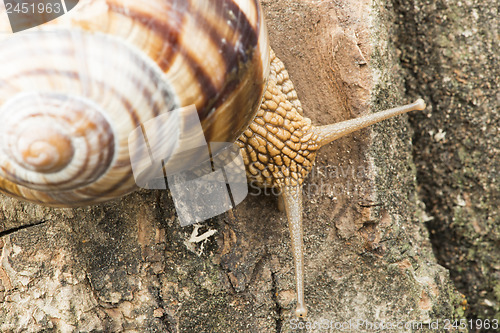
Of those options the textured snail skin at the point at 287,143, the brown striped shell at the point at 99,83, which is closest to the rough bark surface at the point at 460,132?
the textured snail skin at the point at 287,143

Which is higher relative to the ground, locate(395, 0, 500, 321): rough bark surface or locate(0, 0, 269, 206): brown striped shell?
locate(0, 0, 269, 206): brown striped shell

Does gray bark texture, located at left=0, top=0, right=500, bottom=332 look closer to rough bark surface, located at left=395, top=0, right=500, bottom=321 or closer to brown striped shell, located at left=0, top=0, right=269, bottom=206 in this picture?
rough bark surface, located at left=395, top=0, right=500, bottom=321

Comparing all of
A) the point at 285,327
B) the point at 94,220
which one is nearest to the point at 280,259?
the point at 285,327

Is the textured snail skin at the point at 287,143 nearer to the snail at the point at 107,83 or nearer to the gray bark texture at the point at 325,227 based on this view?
the gray bark texture at the point at 325,227

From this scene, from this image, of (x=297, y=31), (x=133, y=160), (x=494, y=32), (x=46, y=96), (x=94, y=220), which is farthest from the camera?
(x=494, y=32)

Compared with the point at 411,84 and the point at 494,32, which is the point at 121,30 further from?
the point at 494,32

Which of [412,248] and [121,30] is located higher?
[121,30]

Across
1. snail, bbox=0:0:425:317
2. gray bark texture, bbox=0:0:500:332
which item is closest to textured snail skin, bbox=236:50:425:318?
gray bark texture, bbox=0:0:500:332
